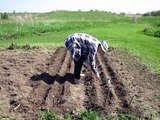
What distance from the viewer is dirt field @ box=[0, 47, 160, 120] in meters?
9.23

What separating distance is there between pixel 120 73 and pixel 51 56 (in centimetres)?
368

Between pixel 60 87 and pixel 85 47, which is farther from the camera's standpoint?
pixel 85 47

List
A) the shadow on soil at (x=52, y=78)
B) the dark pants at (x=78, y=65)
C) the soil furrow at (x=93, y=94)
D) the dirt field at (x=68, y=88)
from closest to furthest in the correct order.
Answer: the dirt field at (x=68, y=88) < the soil furrow at (x=93, y=94) < the dark pants at (x=78, y=65) < the shadow on soil at (x=52, y=78)

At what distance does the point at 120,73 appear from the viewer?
12750mm

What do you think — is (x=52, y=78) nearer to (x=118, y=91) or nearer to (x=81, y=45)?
(x=81, y=45)

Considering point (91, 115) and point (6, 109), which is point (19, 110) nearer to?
point (6, 109)

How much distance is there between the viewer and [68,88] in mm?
10602

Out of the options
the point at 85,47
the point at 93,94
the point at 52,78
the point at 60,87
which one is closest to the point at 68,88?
the point at 60,87

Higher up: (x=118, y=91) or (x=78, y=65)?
(x=78, y=65)

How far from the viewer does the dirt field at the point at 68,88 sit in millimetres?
9234

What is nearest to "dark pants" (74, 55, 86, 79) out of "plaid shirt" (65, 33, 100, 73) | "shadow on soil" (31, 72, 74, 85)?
"plaid shirt" (65, 33, 100, 73)

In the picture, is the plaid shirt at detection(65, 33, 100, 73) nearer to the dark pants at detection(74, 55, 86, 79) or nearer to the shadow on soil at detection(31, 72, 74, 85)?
the dark pants at detection(74, 55, 86, 79)

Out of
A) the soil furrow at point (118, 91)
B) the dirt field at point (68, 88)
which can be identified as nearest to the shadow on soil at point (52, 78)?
the dirt field at point (68, 88)

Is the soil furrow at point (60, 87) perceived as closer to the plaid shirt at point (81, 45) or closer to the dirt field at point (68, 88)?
the dirt field at point (68, 88)
